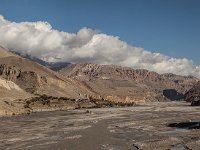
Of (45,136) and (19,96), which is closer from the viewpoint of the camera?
(45,136)

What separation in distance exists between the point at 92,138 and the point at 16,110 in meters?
80.7

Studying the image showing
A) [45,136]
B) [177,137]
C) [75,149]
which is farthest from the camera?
[45,136]

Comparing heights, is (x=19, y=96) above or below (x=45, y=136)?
above

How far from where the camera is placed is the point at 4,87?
641 feet

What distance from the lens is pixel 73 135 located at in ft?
224

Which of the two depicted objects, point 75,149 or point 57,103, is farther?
point 57,103

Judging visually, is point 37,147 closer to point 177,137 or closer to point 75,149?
point 75,149

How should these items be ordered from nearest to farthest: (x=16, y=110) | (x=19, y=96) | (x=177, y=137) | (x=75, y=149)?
1. (x=75, y=149)
2. (x=177, y=137)
3. (x=16, y=110)
4. (x=19, y=96)

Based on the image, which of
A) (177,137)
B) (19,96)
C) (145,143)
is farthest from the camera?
(19,96)

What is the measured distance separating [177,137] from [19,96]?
13552cm

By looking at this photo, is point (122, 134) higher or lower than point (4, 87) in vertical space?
lower

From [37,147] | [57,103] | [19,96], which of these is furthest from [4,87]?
[37,147]

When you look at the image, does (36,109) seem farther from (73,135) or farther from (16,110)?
(73,135)

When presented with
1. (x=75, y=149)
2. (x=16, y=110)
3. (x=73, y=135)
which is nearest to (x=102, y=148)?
(x=75, y=149)
